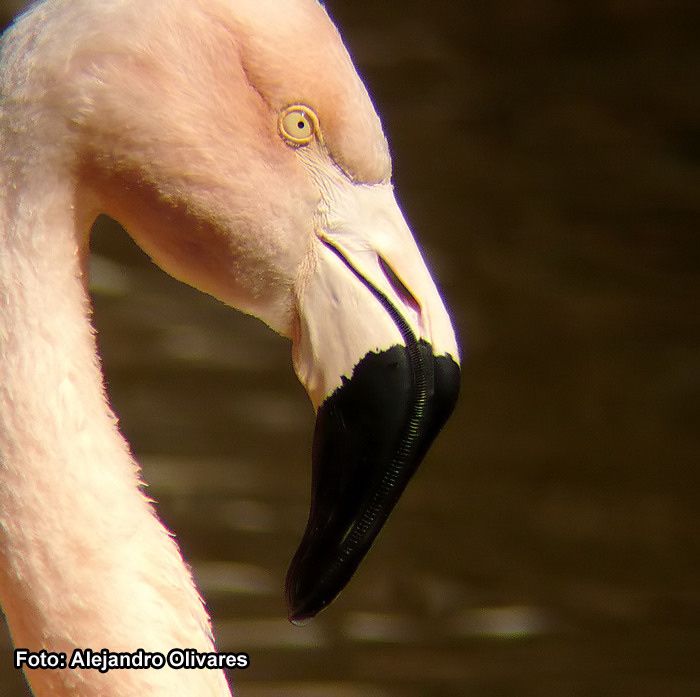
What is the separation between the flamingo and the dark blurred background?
2.58 meters

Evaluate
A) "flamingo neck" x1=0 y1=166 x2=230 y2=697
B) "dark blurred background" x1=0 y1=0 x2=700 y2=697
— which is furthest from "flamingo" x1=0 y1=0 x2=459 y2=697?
"dark blurred background" x1=0 y1=0 x2=700 y2=697

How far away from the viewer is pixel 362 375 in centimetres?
99

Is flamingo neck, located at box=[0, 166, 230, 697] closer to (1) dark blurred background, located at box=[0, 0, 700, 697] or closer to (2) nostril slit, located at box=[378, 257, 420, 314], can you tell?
(2) nostril slit, located at box=[378, 257, 420, 314]

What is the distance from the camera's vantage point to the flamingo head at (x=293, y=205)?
36.9 inches

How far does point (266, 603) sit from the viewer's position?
354 centimetres

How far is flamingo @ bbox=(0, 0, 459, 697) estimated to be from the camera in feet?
3.07

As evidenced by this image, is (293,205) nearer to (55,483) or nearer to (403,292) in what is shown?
(403,292)

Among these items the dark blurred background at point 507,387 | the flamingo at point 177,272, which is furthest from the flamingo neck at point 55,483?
the dark blurred background at point 507,387

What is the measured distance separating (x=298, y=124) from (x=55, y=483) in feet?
1.13

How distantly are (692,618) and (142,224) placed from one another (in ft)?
9.89

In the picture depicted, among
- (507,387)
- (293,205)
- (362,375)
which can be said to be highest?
(293,205)

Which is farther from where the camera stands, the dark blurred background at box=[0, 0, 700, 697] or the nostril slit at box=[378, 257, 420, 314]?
the dark blurred background at box=[0, 0, 700, 697]

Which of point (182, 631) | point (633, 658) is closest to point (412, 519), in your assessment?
point (633, 658)

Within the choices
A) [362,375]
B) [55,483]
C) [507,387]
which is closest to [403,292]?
[362,375]
